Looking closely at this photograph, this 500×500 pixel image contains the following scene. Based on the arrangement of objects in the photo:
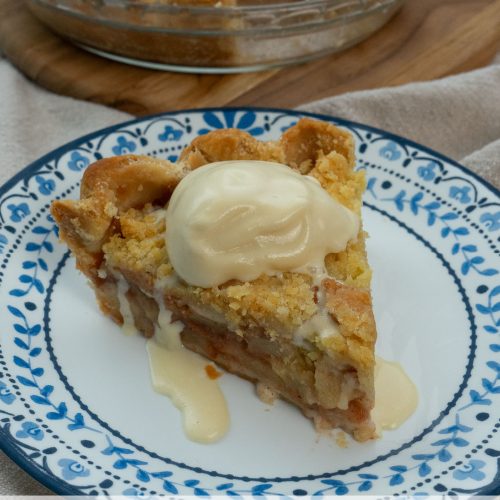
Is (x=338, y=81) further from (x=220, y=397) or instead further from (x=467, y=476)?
(x=467, y=476)

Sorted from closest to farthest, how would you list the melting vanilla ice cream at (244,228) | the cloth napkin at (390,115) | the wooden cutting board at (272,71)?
the melting vanilla ice cream at (244,228), the cloth napkin at (390,115), the wooden cutting board at (272,71)

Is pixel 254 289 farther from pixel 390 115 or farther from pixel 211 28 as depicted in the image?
pixel 211 28

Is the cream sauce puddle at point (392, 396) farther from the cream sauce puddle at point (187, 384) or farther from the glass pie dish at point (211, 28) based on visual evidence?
the glass pie dish at point (211, 28)

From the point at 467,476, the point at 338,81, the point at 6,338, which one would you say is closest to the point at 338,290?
the point at 467,476

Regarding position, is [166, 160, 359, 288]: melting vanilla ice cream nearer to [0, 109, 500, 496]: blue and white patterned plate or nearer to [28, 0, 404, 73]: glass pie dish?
[0, 109, 500, 496]: blue and white patterned plate

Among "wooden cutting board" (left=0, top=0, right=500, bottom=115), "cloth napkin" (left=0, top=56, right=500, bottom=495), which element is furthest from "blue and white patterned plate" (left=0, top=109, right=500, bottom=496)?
"wooden cutting board" (left=0, top=0, right=500, bottom=115)

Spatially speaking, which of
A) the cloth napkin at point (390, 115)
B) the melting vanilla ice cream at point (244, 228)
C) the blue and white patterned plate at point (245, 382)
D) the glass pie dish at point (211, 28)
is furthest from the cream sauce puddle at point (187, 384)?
the glass pie dish at point (211, 28)
